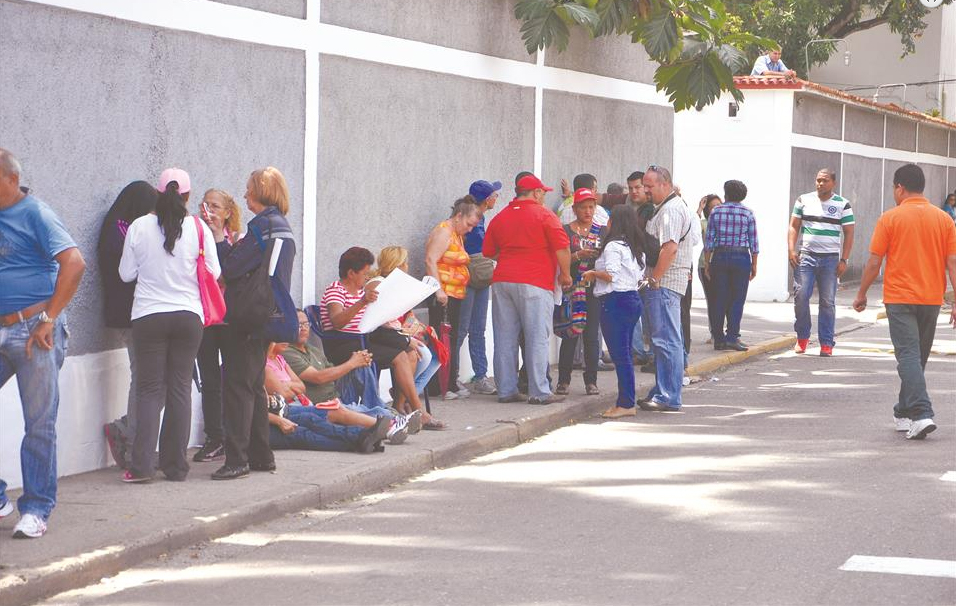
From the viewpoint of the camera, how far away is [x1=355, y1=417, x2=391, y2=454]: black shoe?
376 inches

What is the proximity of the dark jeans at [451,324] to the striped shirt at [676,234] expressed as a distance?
1.84 metres

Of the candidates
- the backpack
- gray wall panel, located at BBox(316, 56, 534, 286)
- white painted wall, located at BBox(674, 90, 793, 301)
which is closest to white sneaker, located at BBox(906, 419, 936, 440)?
gray wall panel, located at BBox(316, 56, 534, 286)

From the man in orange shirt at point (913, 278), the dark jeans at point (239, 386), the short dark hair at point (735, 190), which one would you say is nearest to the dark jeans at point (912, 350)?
the man in orange shirt at point (913, 278)

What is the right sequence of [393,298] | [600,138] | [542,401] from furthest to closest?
[600,138] < [542,401] < [393,298]

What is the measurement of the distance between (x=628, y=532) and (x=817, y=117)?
20.1 metres

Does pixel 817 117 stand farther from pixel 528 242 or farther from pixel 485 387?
pixel 528 242

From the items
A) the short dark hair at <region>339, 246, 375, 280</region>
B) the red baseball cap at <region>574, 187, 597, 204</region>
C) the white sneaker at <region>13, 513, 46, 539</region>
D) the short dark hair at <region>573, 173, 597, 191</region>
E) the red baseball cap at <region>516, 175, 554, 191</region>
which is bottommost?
the white sneaker at <region>13, 513, 46, 539</region>

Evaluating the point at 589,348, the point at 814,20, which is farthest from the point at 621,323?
the point at 814,20

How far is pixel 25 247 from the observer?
699 cm

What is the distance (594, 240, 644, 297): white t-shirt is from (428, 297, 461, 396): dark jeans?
151 cm

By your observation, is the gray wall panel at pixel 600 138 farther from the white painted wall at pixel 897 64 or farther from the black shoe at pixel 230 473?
the white painted wall at pixel 897 64

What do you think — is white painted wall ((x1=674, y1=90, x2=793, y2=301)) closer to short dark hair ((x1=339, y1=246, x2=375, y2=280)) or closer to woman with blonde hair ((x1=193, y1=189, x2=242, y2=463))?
short dark hair ((x1=339, y1=246, x2=375, y2=280))

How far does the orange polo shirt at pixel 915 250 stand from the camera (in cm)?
A: 1066

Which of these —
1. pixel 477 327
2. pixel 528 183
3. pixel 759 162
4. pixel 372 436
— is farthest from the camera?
pixel 759 162
